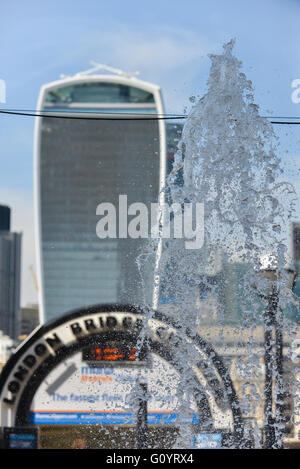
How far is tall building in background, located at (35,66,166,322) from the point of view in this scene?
7531 mm

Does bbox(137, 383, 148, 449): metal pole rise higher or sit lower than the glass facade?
lower

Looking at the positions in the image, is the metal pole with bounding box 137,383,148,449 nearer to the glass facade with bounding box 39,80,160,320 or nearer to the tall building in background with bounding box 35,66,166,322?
the tall building in background with bounding box 35,66,166,322

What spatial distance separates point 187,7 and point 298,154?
2367mm

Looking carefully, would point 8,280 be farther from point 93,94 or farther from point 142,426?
point 142,426

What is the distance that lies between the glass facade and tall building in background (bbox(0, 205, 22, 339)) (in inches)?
24.1

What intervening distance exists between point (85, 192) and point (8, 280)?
154 cm

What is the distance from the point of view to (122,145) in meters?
7.89

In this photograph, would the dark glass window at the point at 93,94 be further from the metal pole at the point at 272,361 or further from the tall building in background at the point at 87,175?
the metal pole at the point at 272,361

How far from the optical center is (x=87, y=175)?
26.6 feet

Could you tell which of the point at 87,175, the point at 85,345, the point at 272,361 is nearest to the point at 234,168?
the point at 272,361

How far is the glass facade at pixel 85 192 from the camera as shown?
7.71 meters

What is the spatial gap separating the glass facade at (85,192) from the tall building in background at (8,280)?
2.00 ft

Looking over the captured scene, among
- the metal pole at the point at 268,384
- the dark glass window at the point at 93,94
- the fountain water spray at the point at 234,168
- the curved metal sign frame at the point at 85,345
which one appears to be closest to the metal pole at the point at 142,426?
the fountain water spray at the point at 234,168

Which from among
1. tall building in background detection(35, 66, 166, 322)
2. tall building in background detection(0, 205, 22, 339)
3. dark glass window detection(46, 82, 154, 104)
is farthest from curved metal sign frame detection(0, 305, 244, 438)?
dark glass window detection(46, 82, 154, 104)
